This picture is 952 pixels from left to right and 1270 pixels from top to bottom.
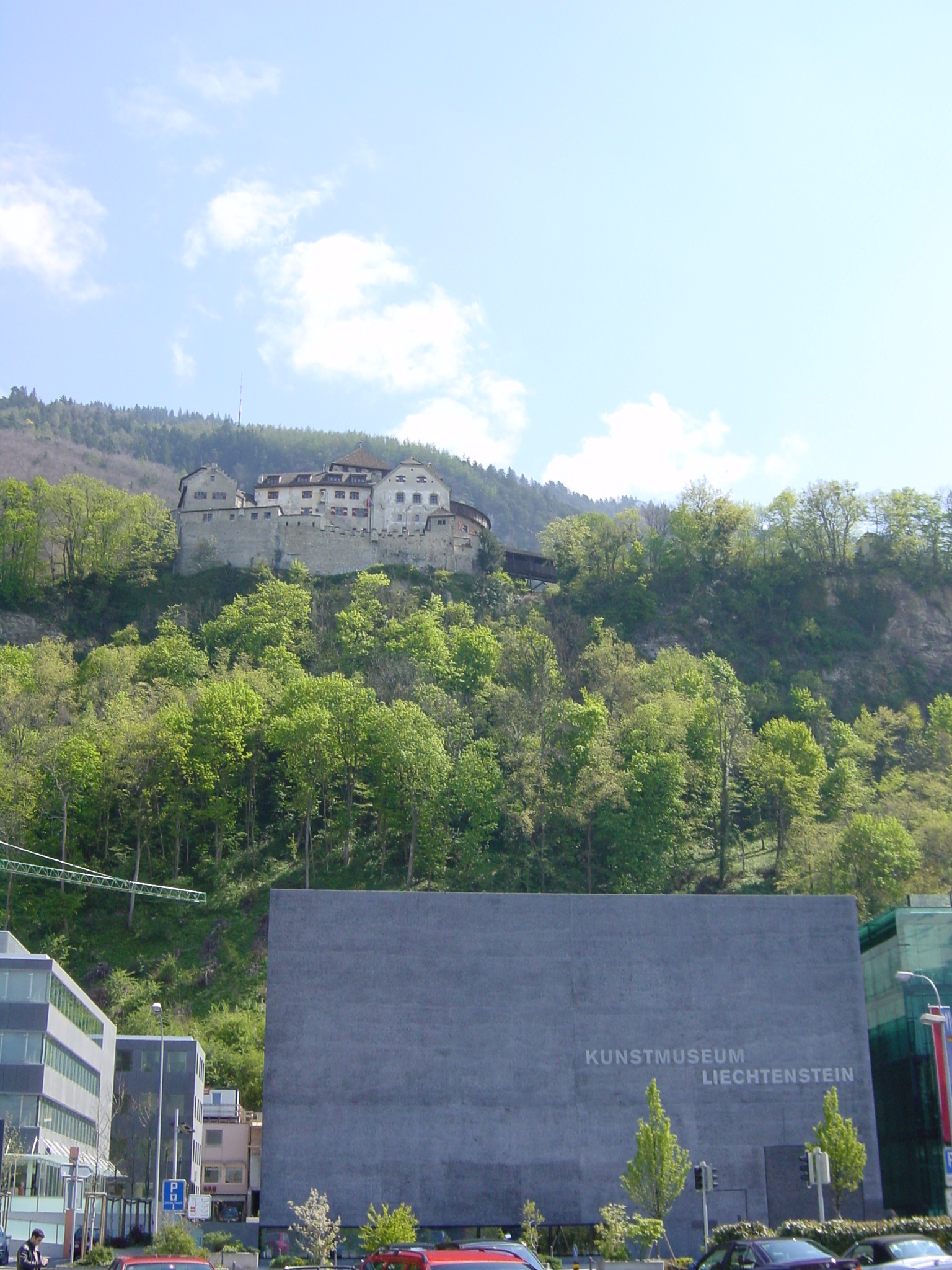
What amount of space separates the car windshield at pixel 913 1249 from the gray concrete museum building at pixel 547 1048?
904 inches

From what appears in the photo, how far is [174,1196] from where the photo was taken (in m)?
31.7

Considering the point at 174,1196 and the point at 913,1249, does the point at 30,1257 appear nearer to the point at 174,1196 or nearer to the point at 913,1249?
the point at 174,1196

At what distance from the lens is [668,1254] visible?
140ft

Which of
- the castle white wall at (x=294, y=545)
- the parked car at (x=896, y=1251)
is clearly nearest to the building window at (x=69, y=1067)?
the parked car at (x=896, y=1251)

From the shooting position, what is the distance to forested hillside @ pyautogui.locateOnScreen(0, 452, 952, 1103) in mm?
75000

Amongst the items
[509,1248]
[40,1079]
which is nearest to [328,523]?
[40,1079]

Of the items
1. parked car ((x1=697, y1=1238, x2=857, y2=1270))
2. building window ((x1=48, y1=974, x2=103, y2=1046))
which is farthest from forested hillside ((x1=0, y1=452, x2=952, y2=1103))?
parked car ((x1=697, y1=1238, x2=857, y2=1270))

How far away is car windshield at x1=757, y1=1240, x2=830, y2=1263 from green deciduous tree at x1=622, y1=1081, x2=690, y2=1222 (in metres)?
16.3

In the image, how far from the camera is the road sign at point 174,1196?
31.6 m

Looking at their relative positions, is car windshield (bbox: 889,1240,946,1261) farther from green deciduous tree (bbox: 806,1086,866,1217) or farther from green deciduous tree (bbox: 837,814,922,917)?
green deciduous tree (bbox: 837,814,922,917)

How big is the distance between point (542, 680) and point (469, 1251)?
7934 centimetres

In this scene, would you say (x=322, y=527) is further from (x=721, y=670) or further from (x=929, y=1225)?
(x=929, y=1225)

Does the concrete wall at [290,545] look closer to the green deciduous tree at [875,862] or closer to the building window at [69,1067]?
the green deciduous tree at [875,862]

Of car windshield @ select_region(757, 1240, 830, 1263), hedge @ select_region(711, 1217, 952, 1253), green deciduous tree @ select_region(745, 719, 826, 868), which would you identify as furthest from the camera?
green deciduous tree @ select_region(745, 719, 826, 868)
